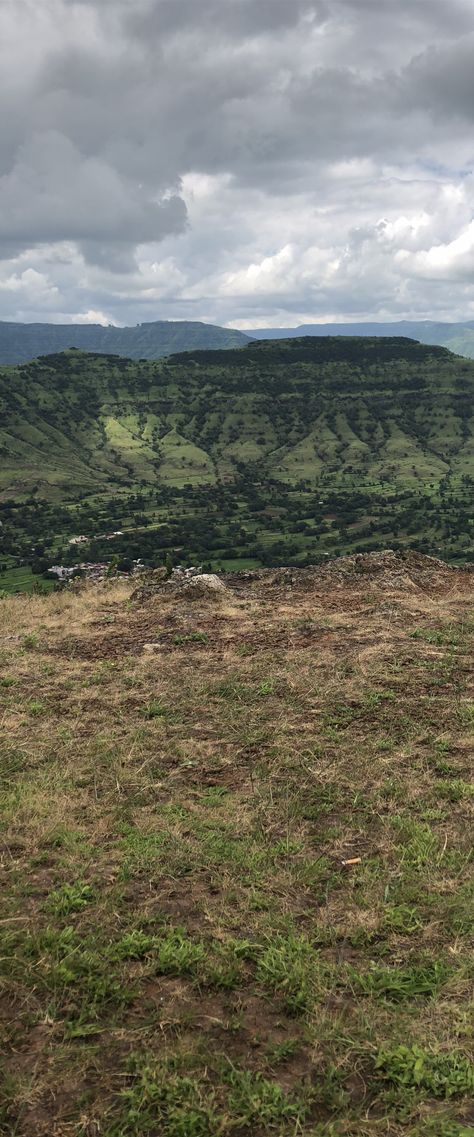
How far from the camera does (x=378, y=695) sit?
11.2 metres

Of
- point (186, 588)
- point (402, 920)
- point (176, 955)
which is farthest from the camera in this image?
point (186, 588)

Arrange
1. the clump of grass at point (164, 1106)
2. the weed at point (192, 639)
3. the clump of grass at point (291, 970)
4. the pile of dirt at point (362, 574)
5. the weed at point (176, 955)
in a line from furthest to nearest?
the pile of dirt at point (362, 574), the weed at point (192, 639), the weed at point (176, 955), the clump of grass at point (291, 970), the clump of grass at point (164, 1106)

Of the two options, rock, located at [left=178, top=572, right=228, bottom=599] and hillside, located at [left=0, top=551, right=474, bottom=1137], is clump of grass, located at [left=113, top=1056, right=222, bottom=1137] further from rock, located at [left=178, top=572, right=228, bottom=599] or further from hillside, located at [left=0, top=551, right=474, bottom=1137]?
rock, located at [left=178, top=572, right=228, bottom=599]

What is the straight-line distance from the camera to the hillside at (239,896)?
13.9 ft

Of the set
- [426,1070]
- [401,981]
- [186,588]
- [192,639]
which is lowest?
[192,639]

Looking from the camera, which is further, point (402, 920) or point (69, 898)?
point (69, 898)

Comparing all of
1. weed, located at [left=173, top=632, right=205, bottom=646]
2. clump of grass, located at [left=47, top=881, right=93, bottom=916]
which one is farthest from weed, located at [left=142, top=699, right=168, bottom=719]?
clump of grass, located at [left=47, top=881, right=93, bottom=916]

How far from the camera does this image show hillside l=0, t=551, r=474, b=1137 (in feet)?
13.9

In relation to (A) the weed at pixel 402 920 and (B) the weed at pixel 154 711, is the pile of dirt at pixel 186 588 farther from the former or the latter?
(A) the weed at pixel 402 920

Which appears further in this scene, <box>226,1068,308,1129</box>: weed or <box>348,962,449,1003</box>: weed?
<box>348,962,449,1003</box>: weed

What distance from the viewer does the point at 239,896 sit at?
6219 mm

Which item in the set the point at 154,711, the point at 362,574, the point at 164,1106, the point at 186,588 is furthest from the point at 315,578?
the point at 164,1106

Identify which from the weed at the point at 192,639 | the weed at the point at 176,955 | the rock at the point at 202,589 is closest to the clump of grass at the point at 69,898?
the weed at the point at 176,955

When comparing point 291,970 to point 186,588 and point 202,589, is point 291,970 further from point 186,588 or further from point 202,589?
point 186,588
